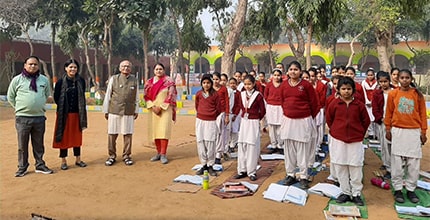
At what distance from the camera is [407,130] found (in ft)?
13.8

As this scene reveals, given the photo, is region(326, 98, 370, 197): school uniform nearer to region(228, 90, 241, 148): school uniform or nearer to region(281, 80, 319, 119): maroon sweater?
region(281, 80, 319, 119): maroon sweater

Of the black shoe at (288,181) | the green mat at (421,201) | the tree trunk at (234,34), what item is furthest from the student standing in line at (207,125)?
the tree trunk at (234,34)

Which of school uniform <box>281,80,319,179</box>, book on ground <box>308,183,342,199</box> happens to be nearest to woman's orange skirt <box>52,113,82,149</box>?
school uniform <box>281,80,319,179</box>

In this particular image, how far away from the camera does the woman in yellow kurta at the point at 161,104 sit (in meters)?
6.03

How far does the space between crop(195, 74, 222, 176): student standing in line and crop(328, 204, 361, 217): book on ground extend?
189 cm

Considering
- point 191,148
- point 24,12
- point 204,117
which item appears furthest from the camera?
point 24,12

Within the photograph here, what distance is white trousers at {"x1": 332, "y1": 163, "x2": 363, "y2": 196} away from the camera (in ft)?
13.4

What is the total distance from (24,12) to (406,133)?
64.1 ft

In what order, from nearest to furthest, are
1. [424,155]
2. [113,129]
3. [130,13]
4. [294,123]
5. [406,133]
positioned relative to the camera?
[406,133]
[294,123]
[113,129]
[424,155]
[130,13]

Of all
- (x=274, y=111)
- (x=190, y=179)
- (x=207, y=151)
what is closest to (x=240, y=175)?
(x=207, y=151)

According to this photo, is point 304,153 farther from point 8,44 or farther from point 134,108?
point 8,44

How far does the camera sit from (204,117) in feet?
17.4

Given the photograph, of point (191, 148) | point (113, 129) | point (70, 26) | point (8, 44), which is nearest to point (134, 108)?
point (113, 129)

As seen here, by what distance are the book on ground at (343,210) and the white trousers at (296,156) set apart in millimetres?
742
